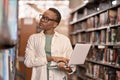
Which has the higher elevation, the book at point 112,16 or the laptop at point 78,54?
the book at point 112,16

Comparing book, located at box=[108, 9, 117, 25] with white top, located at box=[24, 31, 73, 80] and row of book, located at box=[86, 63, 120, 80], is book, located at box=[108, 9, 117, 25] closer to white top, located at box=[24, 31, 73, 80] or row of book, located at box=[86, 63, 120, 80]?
A: row of book, located at box=[86, 63, 120, 80]

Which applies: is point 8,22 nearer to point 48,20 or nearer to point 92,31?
point 48,20

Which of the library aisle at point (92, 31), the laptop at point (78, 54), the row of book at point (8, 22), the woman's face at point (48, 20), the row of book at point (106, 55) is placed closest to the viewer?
the row of book at point (8, 22)

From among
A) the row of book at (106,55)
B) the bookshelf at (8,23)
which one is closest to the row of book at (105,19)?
the row of book at (106,55)

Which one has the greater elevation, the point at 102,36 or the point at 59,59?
the point at 102,36

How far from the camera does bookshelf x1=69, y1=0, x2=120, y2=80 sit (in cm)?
377

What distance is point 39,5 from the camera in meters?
7.09

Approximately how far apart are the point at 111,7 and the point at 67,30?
3.16 meters

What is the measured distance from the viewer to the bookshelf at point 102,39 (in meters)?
3.77

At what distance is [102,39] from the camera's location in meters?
4.43

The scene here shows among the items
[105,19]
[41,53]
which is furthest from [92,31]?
→ [41,53]

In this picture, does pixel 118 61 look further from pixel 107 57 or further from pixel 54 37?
pixel 54 37

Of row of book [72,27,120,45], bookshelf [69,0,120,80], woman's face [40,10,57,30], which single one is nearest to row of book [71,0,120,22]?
bookshelf [69,0,120,80]

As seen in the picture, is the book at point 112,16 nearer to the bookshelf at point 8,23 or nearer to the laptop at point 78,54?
the laptop at point 78,54
